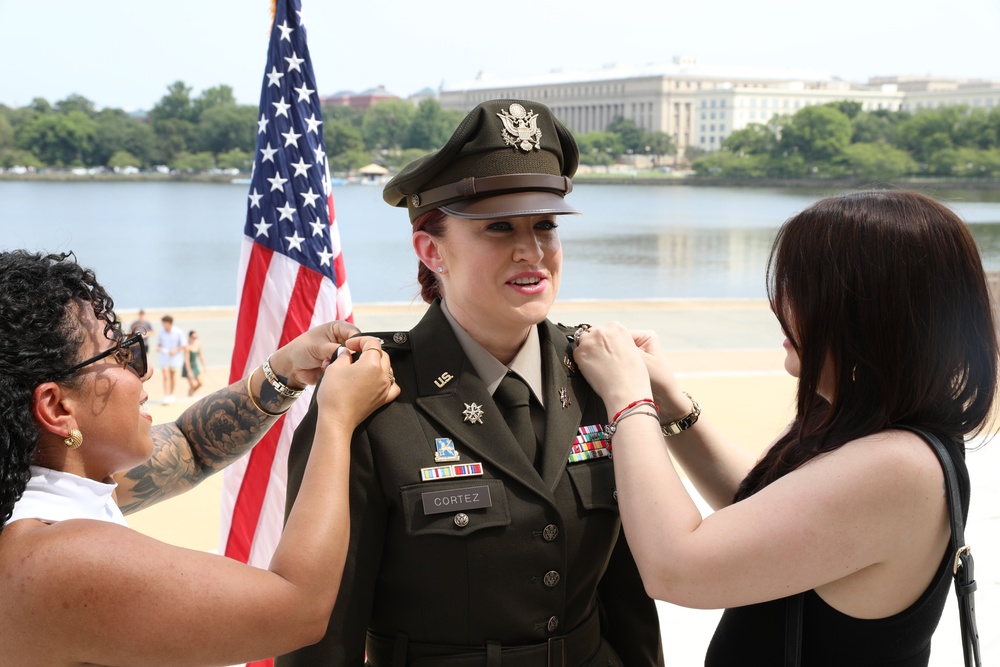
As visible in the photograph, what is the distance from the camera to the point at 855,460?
1879 mm

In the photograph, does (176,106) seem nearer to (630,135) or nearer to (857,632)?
(630,135)

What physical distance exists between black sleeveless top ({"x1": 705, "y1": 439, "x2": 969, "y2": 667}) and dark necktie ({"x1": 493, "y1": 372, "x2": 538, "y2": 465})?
65cm

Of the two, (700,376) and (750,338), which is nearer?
(700,376)

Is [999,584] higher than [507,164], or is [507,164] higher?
[507,164]

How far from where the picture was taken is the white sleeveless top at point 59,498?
1708 millimetres

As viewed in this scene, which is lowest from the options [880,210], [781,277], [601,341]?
[601,341]

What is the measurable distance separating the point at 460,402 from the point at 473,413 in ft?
0.15

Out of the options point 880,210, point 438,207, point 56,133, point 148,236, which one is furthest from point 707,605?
point 56,133

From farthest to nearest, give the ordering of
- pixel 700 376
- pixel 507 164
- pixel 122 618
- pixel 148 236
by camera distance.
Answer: pixel 148 236 < pixel 700 376 < pixel 507 164 < pixel 122 618

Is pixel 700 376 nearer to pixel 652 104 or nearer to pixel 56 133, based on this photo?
pixel 56 133

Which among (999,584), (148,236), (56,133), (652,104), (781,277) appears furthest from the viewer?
(652,104)

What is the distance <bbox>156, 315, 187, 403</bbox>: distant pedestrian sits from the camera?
1354cm

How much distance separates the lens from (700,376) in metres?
14.5

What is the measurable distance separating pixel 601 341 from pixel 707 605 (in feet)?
2.28
